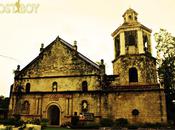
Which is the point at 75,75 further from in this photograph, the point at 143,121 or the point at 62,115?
the point at 143,121

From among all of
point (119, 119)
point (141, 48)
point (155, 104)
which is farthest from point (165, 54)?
point (119, 119)

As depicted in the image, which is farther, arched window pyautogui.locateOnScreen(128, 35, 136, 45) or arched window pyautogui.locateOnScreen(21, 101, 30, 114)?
arched window pyautogui.locateOnScreen(21, 101, 30, 114)

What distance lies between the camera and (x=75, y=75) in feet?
96.2

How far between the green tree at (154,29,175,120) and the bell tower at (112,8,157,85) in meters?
5.27

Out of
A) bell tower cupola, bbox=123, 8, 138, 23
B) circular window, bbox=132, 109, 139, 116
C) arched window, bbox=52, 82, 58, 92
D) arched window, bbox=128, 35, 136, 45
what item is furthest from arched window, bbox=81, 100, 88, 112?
bell tower cupola, bbox=123, 8, 138, 23

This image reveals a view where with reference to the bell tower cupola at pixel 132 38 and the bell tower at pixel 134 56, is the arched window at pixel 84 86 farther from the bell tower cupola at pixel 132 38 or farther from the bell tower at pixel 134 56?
the bell tower cupola at pixel 132 38

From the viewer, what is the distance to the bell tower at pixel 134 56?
28125 millimetres

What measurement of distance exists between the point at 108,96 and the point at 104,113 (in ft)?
6.85

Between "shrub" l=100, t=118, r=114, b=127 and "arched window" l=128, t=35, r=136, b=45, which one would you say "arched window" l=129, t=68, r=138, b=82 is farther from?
"shrub" l=100, t=118, r=114, b=127

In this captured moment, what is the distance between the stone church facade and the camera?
26672 mm

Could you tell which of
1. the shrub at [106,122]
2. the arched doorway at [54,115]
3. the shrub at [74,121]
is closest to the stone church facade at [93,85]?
the arched doorway at [54,115]

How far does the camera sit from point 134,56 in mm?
28766

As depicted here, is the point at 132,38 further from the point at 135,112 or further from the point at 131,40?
the point at 135,112

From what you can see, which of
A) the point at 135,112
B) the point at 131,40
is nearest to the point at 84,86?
the point at 135,112
